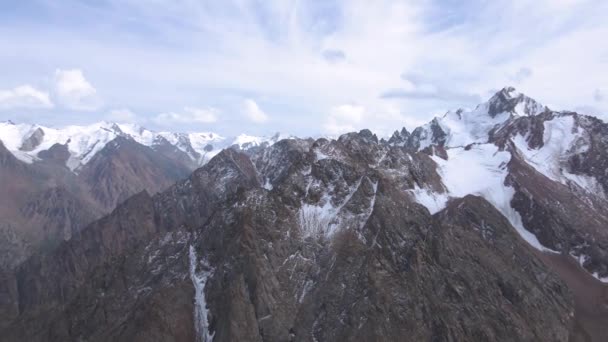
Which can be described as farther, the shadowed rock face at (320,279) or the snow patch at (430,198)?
the snow patch at (430,198)

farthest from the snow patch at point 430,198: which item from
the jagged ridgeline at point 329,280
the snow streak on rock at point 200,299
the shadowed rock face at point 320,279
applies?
the snow streak on rock at point 200,299

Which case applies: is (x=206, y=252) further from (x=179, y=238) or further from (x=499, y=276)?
(x=499, y=276)

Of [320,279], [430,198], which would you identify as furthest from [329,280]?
[430,198]

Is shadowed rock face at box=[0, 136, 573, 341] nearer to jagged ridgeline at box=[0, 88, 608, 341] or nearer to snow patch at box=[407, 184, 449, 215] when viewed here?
jagged ridgeline at box=[0, 88, 608, 341]

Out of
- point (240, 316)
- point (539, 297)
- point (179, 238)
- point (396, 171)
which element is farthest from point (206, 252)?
point (539, 297)

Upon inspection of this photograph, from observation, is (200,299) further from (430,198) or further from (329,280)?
(430,198)

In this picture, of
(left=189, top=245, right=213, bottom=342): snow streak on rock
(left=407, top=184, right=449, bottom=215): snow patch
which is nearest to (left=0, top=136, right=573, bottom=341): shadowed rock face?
(left=189, top=245, right=213, bottom=342): snow streak on rock

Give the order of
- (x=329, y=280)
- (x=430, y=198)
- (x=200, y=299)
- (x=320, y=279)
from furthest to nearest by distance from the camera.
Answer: (x=430, y=198)
(x=320, y=279)
(x=329, y=280)
(x=200, y=299)

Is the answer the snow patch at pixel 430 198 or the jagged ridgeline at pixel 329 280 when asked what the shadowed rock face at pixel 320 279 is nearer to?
the jagged ridgeline at pixel 329 280
